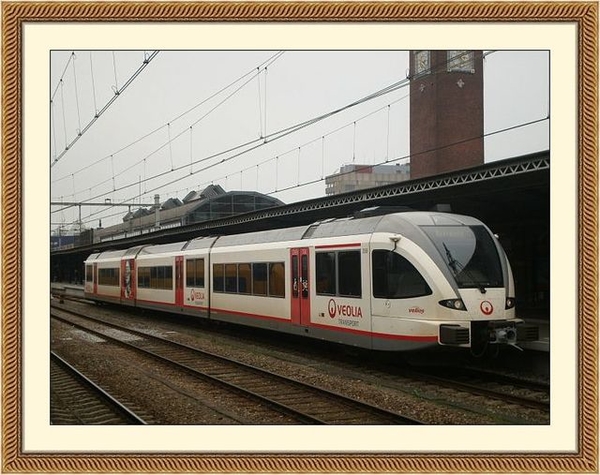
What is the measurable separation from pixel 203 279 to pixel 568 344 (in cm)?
1498

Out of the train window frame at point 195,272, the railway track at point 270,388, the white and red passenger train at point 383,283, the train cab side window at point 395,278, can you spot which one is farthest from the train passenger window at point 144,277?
the train cab side window at point 395,278

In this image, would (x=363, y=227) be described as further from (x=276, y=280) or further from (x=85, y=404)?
(x=85, y=404)

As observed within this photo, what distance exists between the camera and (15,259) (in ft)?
21.0

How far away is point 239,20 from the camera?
6.42 meters

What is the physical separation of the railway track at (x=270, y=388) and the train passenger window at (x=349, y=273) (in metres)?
2.08

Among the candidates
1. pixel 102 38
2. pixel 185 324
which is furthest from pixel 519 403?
pixel 185 324

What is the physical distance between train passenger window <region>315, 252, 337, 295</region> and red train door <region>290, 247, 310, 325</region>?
0.52 metres

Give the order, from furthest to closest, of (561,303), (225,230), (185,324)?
1. (225,230)
2. (185,324)
3. (561,303)

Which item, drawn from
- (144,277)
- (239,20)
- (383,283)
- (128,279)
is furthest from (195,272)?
(239,20)

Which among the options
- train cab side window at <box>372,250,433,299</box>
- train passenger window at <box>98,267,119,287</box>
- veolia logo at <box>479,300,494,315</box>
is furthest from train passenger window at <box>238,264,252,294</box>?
train passenger window at <box>98,267,119,287</box>

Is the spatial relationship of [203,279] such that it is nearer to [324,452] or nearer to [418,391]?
[418,391]

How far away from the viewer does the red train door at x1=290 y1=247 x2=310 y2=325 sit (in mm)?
14000

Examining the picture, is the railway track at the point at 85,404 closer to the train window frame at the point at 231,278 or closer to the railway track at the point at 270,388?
the railway track at the point at 270,388

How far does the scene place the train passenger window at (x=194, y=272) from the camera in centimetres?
2031
